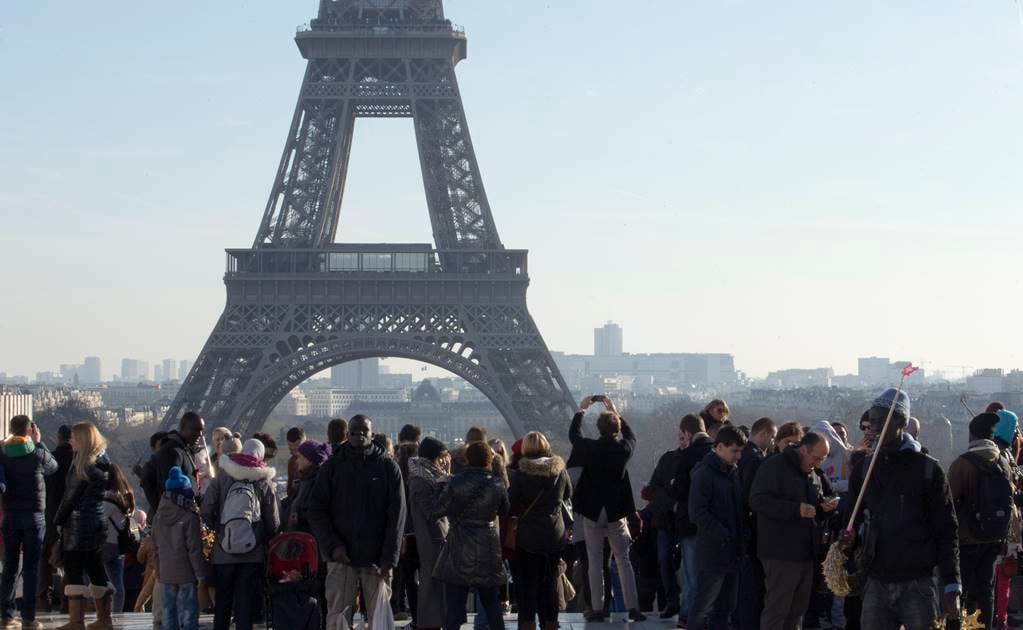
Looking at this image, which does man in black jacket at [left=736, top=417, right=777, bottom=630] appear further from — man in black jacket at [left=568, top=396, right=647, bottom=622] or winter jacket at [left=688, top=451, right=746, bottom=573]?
man in black jacket at [left=568, top=396, right=647, bottom=622]

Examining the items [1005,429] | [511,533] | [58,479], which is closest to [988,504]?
[1005,429]

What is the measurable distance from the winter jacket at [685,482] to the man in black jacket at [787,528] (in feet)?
5.40

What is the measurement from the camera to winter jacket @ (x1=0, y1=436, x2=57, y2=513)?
12914mm

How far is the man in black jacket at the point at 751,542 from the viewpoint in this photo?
38.3 ft

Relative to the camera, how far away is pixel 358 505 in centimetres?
1130

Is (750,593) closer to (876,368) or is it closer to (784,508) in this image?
(784,508)

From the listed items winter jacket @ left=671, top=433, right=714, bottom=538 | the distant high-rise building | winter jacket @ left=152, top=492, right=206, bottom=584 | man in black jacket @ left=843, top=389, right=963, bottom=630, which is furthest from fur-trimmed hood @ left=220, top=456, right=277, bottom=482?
the distant high-rise building

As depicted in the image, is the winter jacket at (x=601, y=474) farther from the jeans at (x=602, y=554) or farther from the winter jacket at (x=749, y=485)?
the winter jacket at (x=749, y=485)

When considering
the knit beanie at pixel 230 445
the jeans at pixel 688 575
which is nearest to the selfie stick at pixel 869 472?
the jeans at pixel 688 575

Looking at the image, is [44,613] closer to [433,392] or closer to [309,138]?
[309,138]

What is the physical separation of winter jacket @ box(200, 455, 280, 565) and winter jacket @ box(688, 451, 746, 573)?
299cm

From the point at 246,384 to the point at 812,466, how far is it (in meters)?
39.6

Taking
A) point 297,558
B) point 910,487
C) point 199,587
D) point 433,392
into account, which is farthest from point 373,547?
point 433,392

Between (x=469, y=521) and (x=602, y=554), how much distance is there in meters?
2.29
